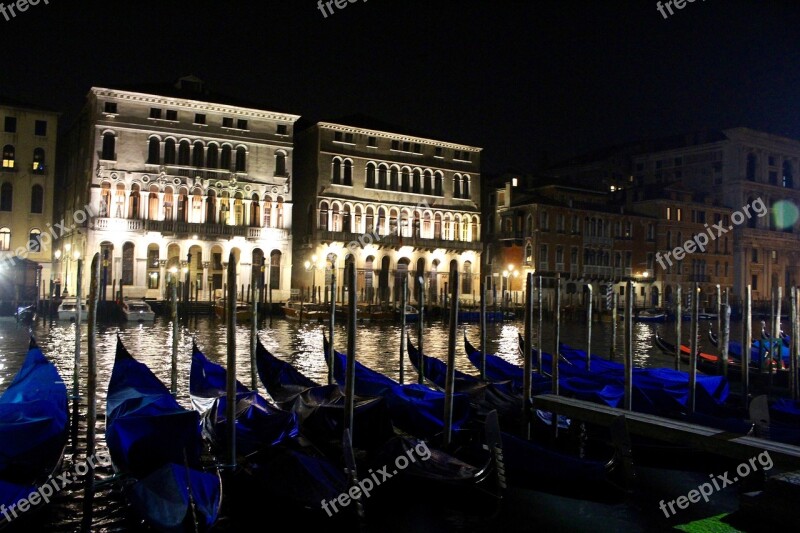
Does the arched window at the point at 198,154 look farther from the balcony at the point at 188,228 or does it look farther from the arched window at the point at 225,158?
the balcony at the point at 188,228

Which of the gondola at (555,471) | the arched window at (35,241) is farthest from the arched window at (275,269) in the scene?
the gondola at (555,471)

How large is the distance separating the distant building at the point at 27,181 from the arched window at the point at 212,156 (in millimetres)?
6510

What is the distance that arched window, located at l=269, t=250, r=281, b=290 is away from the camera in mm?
31250

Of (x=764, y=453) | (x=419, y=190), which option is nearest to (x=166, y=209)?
(x=419, y=190)

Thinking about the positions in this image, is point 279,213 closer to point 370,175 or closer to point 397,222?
point 370,175

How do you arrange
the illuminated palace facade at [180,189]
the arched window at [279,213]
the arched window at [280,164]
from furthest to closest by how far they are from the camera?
1. the arched window at [280,164]
2. the arched window at [279,213]
3. the illuminated palace facade at [180,189]

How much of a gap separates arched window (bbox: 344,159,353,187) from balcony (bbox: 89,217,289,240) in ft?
13.1

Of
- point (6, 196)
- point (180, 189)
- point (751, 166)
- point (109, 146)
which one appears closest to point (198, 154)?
point (180, 189)

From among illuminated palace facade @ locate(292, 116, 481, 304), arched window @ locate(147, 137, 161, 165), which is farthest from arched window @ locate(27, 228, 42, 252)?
illuminated palace facade @ locate(292, 116, 481, 304)

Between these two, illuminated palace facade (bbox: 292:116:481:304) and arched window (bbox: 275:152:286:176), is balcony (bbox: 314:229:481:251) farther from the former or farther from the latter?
arched window (bbox: 275:152:286:176)

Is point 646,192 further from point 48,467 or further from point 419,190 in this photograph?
point 48,467

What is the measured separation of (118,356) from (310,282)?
25178 mm

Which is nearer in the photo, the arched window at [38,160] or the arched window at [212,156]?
the arched window at [38,160]

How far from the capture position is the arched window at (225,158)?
3036cm
